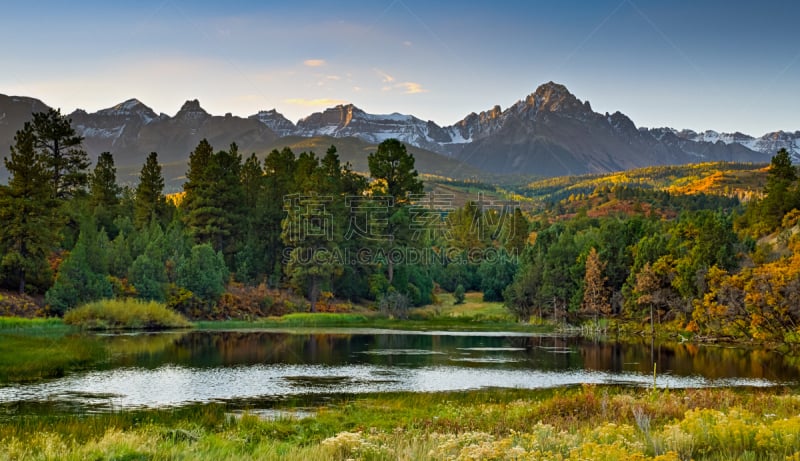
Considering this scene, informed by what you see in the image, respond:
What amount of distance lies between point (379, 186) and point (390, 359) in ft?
219

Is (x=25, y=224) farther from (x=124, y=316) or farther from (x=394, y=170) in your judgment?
(x=394, y=170)

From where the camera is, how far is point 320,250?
95375 millimetres

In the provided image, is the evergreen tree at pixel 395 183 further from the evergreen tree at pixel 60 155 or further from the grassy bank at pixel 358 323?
the evergreen tree at pixel 60 155

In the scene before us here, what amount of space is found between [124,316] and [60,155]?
2962cm

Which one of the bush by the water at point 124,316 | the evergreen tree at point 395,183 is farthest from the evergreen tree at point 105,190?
the evergreen tree at point 395,183

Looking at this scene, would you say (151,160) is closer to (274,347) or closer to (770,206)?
(274,347)

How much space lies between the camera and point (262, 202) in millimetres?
103062

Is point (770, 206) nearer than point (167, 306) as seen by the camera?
No

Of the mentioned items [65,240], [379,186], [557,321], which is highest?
[379,186]

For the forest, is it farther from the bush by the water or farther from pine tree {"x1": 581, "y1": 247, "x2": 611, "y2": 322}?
the bush by the water

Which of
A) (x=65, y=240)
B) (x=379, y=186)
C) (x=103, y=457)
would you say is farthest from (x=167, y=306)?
(x=103, y=457)

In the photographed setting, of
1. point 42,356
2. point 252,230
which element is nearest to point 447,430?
point 42,356

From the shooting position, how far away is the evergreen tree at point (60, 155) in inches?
3258

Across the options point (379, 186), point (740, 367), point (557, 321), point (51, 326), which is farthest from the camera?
point (379, 186)
